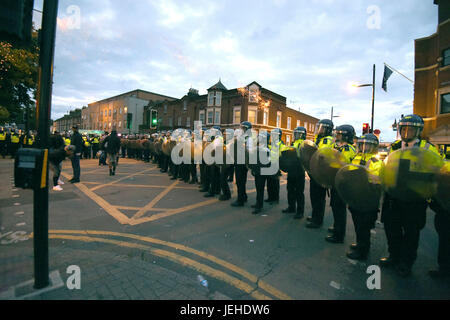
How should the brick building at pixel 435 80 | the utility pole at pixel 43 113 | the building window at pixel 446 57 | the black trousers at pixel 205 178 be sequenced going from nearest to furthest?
the utility pole at pixel 43 113 < the black trousers at pixel 205 178 < the brick building at pixel 435 80 < the building window at pixel 446 57

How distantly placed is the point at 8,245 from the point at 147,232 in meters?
1.91

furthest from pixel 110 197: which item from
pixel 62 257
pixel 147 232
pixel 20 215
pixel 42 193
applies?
pixel 42 193

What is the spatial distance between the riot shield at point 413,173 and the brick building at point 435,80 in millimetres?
17896

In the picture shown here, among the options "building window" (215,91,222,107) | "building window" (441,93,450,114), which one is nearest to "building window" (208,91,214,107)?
"building window" (215,91,222,107)

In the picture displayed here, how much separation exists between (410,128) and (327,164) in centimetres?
110

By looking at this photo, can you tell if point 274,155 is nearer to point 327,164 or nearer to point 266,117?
point 327,164

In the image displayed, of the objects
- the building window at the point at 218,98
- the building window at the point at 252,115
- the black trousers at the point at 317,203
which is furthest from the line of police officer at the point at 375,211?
the building window at the point at 218,98

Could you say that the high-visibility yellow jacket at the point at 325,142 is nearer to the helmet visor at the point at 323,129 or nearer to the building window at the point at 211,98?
the helmet visor at the point at 323,129

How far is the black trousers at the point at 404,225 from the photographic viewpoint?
8.99 feet

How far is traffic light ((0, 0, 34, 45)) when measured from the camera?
1.94 m

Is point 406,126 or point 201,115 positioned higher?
point 201,115

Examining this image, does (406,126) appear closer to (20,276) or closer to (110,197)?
(20,276)

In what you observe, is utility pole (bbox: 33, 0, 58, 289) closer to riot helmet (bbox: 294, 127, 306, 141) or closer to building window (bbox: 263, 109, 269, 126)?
riot helmet (bbox: 294, 127, 306, 141)

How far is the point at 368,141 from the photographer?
11.0 ft
